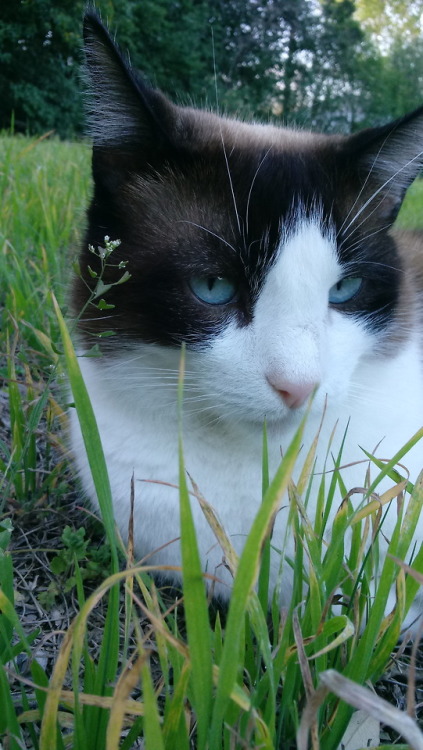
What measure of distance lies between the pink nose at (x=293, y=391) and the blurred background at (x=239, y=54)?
798 cm

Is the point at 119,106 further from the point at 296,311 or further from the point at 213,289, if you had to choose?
the point at 296,311

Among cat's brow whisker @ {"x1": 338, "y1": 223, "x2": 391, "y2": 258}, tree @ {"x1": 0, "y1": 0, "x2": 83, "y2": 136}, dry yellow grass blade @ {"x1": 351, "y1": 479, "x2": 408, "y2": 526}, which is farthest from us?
tree @ {"x1": 0, "y1": 0, "x2": 83, "y2": 136}

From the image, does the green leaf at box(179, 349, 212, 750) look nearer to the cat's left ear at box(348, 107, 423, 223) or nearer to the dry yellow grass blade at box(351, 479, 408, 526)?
the dry yellow grass blade at box(351, 479, 408, 526)

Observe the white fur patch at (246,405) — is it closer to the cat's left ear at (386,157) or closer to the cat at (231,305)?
the cat at (231,305)

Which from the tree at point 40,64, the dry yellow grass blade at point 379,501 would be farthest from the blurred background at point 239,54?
the dry yellow grass blade at point 379,501

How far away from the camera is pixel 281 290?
986 mm

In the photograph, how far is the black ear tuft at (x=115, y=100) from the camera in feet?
3.39

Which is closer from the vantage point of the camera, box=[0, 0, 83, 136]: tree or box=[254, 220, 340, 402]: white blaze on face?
box=[254, 220, 340, 402]: white blaze on face

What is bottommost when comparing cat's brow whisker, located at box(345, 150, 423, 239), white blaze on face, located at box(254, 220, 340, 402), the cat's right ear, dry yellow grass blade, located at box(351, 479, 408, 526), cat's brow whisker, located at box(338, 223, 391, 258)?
dry yellow grass blade, located at box(351, 479, 408, 526)

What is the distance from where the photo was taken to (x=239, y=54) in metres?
16.4

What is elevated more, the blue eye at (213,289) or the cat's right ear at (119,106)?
the cat's right ear at (119,106)

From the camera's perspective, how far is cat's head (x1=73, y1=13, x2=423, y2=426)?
3.26 feet

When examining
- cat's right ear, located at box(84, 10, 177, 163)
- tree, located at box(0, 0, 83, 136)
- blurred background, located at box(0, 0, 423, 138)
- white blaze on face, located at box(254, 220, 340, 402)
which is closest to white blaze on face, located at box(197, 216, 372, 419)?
white blaze on face, located at box(254, 220, 340, 402)

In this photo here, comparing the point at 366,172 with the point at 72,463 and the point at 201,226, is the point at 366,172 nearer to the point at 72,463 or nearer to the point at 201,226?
the point at 201,226
